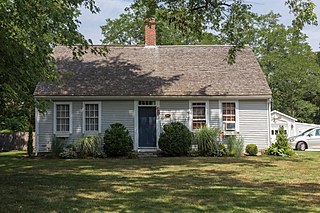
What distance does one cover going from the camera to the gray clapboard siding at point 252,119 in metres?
17.9

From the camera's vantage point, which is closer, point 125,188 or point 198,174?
point 125,188

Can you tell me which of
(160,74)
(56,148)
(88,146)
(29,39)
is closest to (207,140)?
(160,74)

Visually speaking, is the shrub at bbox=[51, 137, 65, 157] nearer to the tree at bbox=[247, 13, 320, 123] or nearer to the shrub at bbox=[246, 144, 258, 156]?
the shrub at bbox=[246, 144, 258, 156]

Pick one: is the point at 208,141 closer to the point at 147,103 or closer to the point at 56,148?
the point at 147,103

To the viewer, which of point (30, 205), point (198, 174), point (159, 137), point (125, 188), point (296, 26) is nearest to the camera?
point (30, 205)

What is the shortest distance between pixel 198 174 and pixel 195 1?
7178 millimetres

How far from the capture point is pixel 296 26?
1264cm

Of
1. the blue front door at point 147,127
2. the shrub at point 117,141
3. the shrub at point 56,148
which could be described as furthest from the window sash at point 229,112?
the shrub at point 56,148

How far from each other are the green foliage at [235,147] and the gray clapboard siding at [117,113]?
4.72 meters

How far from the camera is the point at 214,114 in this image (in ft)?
59.1

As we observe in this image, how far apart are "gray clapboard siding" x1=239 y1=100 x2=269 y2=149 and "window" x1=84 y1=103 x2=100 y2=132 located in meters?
7.04

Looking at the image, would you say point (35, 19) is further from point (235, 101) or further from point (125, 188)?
point (235, 101)

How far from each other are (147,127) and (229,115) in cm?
412

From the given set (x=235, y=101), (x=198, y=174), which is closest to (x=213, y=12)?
(x=235, y=101)
